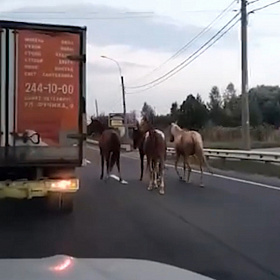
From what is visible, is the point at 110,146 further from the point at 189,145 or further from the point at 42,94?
the point at 42,94

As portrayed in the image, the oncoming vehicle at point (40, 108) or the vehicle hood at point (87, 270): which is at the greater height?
the oncoming vehicle at point (40, 108)

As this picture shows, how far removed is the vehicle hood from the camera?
3.43 meters

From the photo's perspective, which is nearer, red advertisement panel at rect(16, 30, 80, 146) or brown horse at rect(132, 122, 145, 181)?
red advertisement panel at rect(16, 30, 80, 146)

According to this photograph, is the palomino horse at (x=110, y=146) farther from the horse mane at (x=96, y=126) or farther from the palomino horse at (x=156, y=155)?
the palomino horse at (x=156, y=155)

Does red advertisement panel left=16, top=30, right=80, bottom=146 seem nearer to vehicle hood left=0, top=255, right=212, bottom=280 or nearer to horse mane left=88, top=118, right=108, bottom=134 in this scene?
vehicle hood left=0, top=255, right=212, bottom=280

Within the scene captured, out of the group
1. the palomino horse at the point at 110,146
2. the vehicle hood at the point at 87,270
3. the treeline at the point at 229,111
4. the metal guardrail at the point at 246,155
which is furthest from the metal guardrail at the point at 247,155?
the treeline at the point at 229,111

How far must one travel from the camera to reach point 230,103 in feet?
351

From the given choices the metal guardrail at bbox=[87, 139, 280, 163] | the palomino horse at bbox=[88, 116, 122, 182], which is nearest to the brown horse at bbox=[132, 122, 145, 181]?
the palomino horse at bbox=[88, 116, 122, 182]

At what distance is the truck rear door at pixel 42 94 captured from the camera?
12.1 m

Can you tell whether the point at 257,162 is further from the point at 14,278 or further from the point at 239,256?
the point at 14,278

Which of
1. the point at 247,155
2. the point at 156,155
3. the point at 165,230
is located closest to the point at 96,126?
the point at 156,155

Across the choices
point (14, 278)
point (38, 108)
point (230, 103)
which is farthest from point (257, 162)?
point (230, 103)

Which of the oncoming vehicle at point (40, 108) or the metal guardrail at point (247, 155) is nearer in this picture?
the oncoming vehicle at point (40, 108)

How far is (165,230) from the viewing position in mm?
11961
